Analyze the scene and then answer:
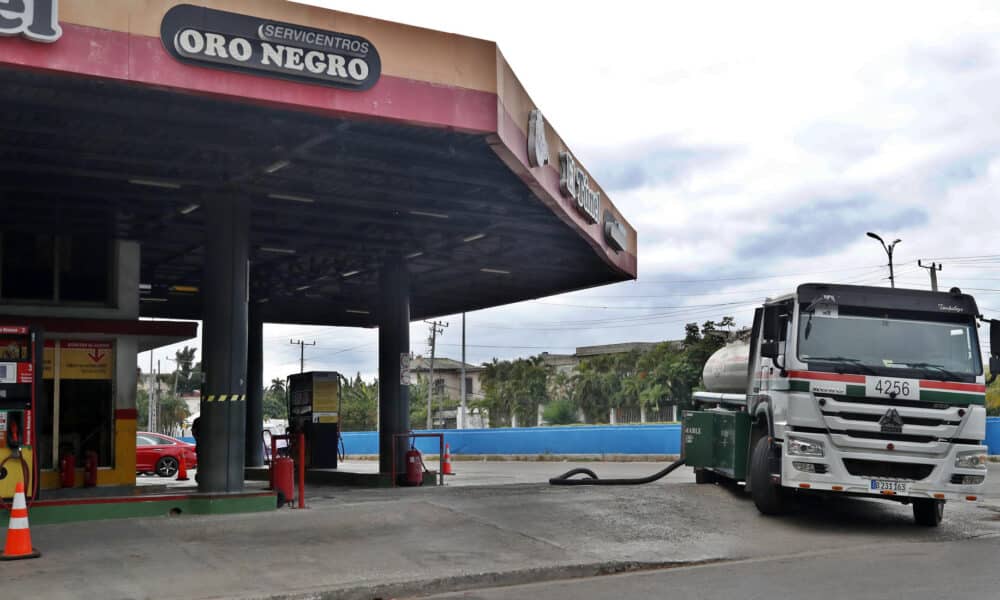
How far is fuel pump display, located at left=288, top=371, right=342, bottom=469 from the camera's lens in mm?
27219

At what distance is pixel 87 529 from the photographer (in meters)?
13.3

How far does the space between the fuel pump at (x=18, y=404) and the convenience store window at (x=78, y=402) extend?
4.79 metres

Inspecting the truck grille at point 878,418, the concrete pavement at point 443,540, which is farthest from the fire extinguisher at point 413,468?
the truck grille at point 878,418

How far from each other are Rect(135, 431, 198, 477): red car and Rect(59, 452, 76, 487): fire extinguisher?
1187 centimetres

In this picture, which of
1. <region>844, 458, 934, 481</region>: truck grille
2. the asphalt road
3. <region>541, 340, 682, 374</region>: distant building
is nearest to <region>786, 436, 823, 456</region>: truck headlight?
<region>844, 458, 934, 481</region>: truck grille

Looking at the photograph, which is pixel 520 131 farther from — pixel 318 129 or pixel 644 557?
pixel 644 557

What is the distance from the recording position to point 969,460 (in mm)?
13367

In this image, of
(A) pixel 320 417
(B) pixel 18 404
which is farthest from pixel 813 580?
(A) pixel 320 417

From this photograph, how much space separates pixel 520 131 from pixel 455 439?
34776 mm

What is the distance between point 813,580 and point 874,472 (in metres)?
3.64

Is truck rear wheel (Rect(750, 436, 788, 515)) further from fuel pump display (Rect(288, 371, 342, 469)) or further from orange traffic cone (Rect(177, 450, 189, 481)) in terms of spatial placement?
orange traffic cone (Rect(177, 450, 189, 481))

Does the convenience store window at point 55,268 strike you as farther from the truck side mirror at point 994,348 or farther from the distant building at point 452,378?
the distant building at point 452,378

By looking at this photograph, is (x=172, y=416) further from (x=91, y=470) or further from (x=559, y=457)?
(x=91, y=470)

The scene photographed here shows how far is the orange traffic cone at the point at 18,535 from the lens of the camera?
11078 millimetres
